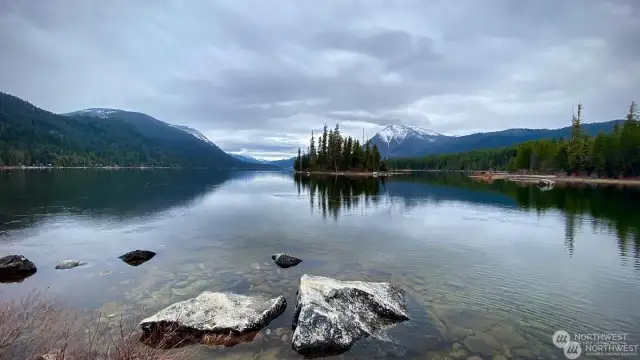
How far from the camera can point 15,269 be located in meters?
19.8

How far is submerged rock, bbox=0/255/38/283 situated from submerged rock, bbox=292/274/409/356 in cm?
1674

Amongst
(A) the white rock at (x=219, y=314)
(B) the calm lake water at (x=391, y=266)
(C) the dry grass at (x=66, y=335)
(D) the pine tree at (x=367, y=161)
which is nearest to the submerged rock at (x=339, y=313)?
(B) the calm lake water at (x=391, y=266)

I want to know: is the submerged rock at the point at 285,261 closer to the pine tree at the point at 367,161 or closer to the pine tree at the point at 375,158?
the pine tree at the point at 367,161

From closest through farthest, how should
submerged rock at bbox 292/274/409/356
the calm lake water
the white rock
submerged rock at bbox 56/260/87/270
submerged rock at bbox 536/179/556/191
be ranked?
submerged rock at bbox 292/274/409/356, the white rock, the calm lake water, submerged rock at bbox 56/260/87/270, submerged rock at bbox 536/179/556/191

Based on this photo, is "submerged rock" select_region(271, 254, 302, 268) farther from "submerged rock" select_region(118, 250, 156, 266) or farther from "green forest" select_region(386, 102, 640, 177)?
"green forest" select_region(386, 102, 640, 177)

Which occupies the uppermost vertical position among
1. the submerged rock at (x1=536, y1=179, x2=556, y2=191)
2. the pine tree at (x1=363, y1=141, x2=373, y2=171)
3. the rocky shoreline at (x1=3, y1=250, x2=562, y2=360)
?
the pine tree at (x1=363, y1=141, x2=373, y2=171)

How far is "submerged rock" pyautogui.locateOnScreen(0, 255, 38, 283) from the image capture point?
1908 centimetres

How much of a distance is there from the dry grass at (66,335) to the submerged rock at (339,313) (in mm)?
4250

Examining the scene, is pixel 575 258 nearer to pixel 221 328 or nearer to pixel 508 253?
pixel 508 253

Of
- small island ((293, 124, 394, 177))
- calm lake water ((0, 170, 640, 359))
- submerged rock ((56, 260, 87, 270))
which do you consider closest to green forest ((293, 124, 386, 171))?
small island ((293, 124, 394, 177))

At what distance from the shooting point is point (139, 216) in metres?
41.3

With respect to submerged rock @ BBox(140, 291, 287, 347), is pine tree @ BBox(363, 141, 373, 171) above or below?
above

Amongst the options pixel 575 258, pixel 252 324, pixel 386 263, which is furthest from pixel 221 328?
pixel 575 258

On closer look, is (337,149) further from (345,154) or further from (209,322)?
(209,322)
